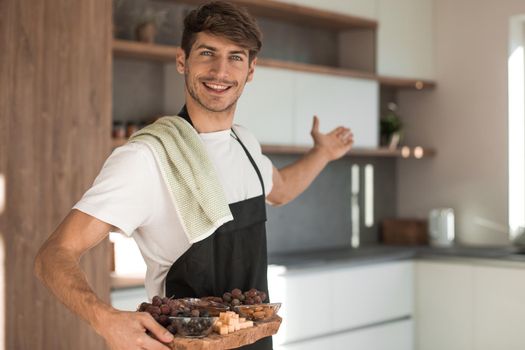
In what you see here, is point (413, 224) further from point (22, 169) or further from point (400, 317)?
point (22, 169)

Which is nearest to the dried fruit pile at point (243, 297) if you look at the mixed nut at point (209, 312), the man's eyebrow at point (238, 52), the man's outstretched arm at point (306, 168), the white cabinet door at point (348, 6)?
the mixed nut at point (209, 312)

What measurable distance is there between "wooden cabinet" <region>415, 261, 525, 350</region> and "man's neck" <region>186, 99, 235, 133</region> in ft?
9.46

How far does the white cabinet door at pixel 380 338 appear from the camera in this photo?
15.1 feet

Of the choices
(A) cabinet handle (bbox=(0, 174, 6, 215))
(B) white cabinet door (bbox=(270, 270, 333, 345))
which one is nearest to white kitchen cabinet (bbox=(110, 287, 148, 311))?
(A) cabinet handle (bbox=(0, 174, 6, 215))

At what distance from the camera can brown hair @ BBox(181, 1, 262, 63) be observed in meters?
2.12

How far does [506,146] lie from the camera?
5.22m

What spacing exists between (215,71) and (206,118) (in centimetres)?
15

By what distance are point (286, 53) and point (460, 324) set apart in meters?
1.86

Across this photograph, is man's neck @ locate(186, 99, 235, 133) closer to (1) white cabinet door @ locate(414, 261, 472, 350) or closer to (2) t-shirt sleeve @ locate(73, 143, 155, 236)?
(2) t-shirt sleeve @ locate(73, 143, 155, 236)

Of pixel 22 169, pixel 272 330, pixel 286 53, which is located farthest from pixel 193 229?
pixel 286 53

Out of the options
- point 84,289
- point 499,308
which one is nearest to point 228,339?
point 84,289

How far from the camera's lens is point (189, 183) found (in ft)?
6.74

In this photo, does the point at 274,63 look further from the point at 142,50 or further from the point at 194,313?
the point at 194,313

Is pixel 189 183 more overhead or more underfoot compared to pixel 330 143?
more underfoot
